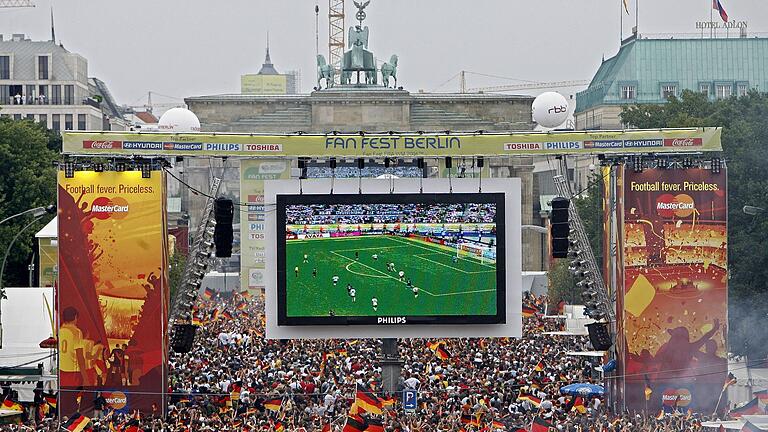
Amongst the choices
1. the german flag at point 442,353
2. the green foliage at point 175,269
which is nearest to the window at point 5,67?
the green foliage at point 175,269

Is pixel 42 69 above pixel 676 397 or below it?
above

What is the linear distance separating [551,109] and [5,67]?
91.2m

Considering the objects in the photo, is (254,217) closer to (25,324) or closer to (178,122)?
(25,324)

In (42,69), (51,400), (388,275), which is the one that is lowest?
(51,400)

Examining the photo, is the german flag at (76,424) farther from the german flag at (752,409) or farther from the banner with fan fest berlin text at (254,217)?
the banner with fan fest berlin text at (254,217)

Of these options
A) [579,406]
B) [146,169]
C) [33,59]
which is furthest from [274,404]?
[33,59]

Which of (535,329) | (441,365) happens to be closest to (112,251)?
(441,365)

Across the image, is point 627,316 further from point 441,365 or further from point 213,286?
point 213,286

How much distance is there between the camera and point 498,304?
151ft

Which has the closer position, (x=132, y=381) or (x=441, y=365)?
(x=132, y=381)

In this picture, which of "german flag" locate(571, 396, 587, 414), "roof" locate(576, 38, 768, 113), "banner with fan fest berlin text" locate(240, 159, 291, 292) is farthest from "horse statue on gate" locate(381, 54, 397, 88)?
"german flag" locate(571, 396, 587, 414)

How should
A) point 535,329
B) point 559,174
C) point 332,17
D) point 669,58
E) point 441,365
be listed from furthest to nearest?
point 332,17
point 669,58
point 535,329
point 441,365
point 559,174

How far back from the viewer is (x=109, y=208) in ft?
148

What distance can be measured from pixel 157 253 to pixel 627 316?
36.5 feet
